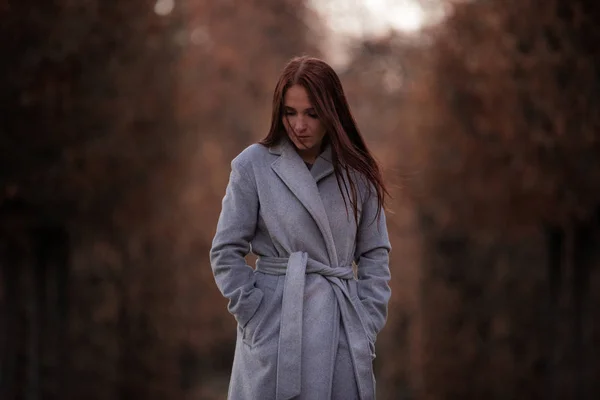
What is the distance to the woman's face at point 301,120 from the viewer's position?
162 inches

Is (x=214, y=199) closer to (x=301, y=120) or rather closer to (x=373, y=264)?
(x=373, y=264)

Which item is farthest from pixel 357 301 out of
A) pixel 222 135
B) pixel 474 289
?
pixel 222 135

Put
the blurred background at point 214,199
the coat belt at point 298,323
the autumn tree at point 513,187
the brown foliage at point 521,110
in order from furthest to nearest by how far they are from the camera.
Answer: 1. the blurred background at point 214,199
2. the autumn tree at point 513,187
3. the brown foliage at point 521,110
4. the coat belt at point 298,323

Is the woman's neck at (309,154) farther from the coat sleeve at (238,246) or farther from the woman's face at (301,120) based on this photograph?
the coat sleeve at (238,246)

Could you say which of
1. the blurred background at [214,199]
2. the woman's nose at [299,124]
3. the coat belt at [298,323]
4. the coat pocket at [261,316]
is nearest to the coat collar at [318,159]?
the woman's nose at [299,124]

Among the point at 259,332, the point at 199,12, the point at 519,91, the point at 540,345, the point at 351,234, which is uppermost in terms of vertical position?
the point at 199,12

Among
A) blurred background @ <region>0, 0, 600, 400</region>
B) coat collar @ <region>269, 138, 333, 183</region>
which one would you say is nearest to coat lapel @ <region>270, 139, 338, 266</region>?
coat collar @ <region>269, 138, 333, 183</region>

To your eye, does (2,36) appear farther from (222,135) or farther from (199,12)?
(199,12)

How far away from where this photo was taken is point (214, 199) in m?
19.6

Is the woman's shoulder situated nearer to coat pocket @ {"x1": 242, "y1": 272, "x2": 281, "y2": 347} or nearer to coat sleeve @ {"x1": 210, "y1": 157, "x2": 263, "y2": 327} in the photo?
coat sleeve @ {"x1": 210, "y1": 157, "x2": 263, "y2": 327}

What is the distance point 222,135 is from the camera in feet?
69.5

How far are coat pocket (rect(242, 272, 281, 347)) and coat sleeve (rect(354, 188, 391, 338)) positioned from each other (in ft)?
1.16

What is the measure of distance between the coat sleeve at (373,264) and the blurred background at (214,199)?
21.5ft

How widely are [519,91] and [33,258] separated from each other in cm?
587
